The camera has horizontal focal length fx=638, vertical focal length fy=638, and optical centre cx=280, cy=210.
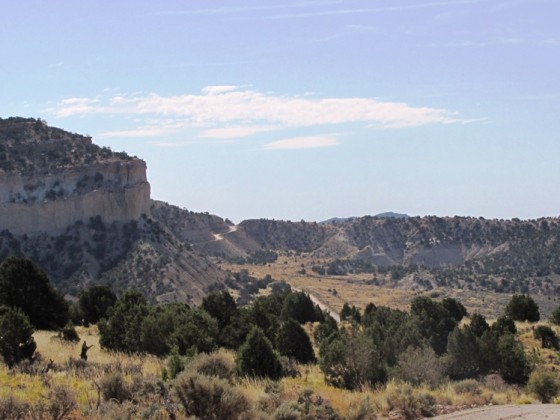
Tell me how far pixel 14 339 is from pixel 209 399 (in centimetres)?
835

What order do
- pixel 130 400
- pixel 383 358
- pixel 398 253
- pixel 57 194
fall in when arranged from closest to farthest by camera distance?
pixel 130 400, pixel 383 358, pixel 57 194, pixel 398 253

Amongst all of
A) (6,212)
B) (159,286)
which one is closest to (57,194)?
(6,212)

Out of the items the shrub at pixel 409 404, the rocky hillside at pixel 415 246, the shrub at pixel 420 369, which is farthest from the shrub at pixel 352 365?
the rocky hillside at pixel 415 246

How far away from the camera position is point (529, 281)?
295 ft

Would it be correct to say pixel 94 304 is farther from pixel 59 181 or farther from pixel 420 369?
pixel 59 181

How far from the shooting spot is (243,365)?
59.9 feet

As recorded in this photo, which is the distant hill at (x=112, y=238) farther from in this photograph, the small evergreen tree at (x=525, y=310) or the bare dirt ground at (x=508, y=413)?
the bare dirt ground at (x=508, y=413)

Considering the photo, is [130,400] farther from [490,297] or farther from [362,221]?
[362,221]

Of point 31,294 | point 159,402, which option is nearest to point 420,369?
point 159,402

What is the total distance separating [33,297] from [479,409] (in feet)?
68.7

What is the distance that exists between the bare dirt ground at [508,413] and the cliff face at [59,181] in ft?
246

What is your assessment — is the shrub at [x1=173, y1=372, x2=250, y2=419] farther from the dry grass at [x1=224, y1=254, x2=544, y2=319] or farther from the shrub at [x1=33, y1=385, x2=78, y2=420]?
the dry grass at [x1=224, y1=254, x2=544, y2=319]

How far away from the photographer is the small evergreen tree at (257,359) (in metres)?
18.2

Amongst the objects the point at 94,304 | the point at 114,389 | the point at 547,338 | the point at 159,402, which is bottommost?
the point at 547,338
